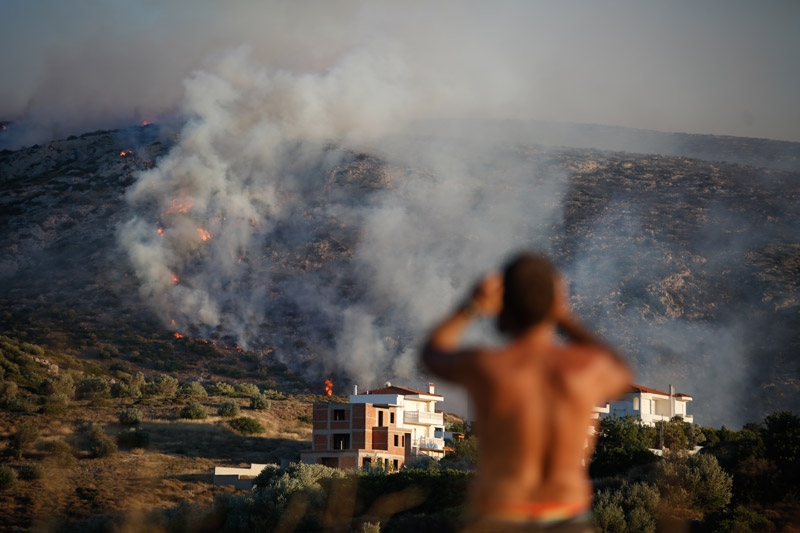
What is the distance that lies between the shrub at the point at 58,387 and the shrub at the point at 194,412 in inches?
366

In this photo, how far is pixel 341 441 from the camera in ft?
185

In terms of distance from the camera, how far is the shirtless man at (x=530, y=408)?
3.26 meters

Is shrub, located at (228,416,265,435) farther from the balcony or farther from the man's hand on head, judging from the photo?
the man's hand on head

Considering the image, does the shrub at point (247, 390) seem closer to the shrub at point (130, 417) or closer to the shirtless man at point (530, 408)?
the shrub at point (130, 417)

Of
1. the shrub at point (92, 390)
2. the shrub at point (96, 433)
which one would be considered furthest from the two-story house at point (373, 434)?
the shrub at point (92, 390)

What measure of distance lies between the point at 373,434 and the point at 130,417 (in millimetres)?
16694

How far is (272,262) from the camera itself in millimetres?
120562

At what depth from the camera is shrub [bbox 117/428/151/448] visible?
52.2 meters

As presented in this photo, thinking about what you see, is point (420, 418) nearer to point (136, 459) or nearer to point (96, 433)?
point (136, 459)

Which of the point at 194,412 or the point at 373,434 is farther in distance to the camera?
the point at 194,412

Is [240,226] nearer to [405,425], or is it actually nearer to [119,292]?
[119,292]

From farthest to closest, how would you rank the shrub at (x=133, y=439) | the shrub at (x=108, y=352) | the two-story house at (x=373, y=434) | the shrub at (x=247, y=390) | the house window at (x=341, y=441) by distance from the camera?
the shrub at (x=108, y=352)
the shrub at (x=247, y=390)
the house window at (x=341, y=441)
the two-story house at (x=373, y=434)
the shrub at (x=133, y=439)

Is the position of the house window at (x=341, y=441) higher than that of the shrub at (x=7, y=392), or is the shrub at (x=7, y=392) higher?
the shrub at (x=7, y=392)

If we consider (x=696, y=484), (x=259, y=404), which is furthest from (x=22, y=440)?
(x=696, y=484)
